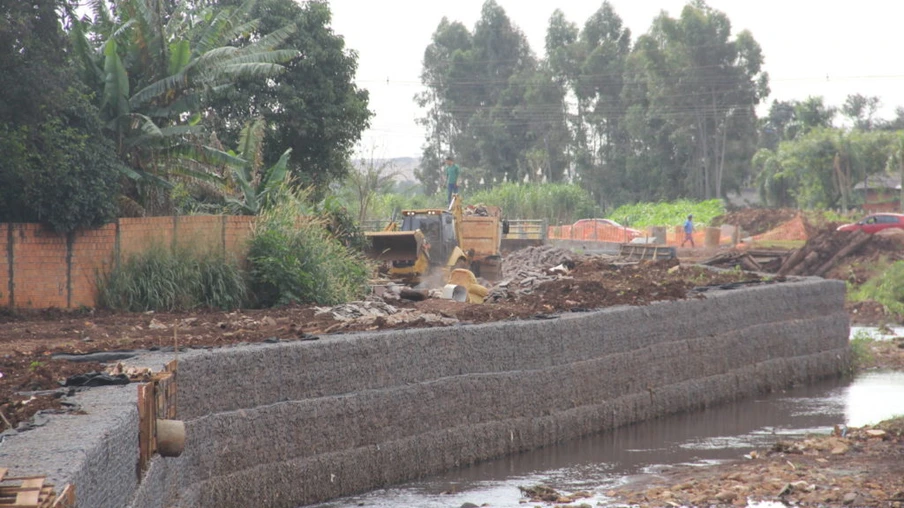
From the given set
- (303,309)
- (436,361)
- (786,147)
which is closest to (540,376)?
(436,361)

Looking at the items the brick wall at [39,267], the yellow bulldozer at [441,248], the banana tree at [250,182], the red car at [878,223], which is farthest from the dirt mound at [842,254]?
the brick wall at [39,267]

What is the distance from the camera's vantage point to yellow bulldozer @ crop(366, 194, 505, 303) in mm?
25797

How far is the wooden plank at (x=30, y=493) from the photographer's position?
400cm

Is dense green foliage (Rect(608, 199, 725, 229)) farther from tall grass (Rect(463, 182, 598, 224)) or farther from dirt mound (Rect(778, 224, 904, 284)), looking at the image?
dirt mound (Rect(778, 224, 904, 284))

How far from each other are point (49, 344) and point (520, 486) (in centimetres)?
528

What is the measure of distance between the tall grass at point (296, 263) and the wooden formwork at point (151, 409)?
970cm

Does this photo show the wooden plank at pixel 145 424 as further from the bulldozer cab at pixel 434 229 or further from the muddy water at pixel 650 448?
the bulldozer cab at pixel 434 229

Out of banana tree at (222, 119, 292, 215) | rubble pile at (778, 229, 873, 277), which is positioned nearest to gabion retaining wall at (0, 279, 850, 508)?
banana tree at (222, 119, 292, 215)

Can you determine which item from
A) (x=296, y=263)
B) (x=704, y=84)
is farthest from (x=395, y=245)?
(x=704, y=84)

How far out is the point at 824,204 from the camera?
2657 inches

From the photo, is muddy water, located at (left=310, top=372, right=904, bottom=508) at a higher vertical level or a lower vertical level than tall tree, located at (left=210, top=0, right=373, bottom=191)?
lower

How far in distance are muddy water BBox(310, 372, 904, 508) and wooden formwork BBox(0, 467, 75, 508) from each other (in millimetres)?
6118

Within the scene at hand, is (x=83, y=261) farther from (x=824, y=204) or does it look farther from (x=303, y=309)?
(x=824, y=204)

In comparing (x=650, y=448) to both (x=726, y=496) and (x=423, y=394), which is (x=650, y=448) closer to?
(x=726, y=496)
